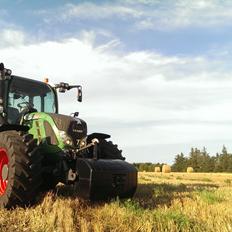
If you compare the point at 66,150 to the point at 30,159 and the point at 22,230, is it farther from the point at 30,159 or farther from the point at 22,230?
the point at 22,230

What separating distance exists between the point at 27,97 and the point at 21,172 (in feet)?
8.81

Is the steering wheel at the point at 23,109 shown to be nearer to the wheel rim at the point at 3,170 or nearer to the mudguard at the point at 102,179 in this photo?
the wheel rim at the point at 3,170

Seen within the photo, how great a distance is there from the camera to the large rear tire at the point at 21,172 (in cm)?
701

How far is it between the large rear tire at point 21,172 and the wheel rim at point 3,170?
136mm

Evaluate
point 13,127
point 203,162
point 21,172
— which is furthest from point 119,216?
point 203,162

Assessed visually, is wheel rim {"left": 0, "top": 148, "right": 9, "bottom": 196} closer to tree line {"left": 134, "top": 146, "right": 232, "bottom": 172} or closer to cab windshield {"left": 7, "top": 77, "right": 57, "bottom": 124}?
cab windshield {"left": 7, "top": 77, "right": 57, "bottom": 124}

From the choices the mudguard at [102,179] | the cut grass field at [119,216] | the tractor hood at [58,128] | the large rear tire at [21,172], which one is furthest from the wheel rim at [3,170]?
the mudguard at [102,179]

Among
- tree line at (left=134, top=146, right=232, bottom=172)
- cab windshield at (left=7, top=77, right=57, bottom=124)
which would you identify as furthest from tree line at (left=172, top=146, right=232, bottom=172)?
cab windshield at (left=7, top=77, right=57, bottom=124)

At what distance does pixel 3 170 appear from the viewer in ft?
24.8

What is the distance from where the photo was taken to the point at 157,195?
8930 mm

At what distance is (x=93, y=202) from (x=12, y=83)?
3.17 meters

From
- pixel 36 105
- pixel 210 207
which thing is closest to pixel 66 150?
pixel 36 105

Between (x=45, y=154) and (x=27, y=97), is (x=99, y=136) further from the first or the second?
(x=27, y=97)

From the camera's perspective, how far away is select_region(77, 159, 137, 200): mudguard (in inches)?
282
